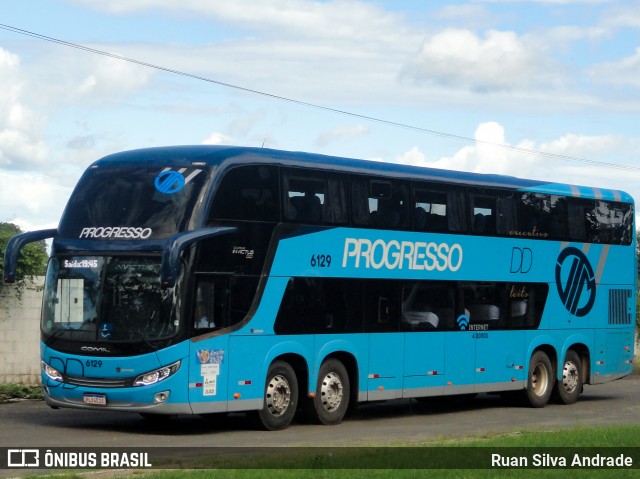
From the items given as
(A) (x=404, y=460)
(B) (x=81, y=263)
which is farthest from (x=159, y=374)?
(A) (x=404, y=460)

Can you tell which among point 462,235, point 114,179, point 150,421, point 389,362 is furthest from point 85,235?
point 462,235

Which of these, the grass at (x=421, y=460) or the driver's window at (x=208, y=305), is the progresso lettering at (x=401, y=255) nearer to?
the driver's window at (x=208, y=305)

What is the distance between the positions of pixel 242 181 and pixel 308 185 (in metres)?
1.53

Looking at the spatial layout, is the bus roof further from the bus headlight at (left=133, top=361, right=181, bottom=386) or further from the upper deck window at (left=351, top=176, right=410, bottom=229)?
the bus headlight at (left=133, top=361, right=181, bottom=386)

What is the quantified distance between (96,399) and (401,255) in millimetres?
6044

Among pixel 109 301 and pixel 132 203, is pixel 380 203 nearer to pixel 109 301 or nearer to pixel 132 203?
pixel 132 203

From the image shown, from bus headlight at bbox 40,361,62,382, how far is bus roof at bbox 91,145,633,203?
3077 millimetres

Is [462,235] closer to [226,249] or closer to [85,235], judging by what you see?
[226,249]

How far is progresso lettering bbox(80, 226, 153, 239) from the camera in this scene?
59.0ft

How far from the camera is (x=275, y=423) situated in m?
19.2

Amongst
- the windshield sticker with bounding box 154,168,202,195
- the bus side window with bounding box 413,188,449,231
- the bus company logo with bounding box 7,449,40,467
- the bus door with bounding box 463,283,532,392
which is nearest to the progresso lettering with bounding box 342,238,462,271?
the bus side window with bounding box 413,188,449,231

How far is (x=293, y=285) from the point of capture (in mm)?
19469

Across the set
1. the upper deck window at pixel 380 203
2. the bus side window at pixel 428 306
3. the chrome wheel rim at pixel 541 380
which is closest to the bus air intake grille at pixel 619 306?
the chrome wheel rim at pixel 541 380

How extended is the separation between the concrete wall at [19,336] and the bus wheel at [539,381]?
9906 millimetres
